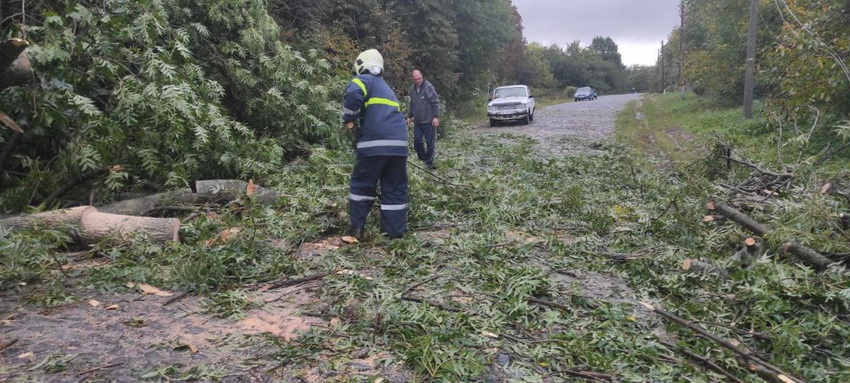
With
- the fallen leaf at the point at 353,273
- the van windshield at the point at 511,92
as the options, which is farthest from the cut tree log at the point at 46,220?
the van windshield at the point at 511,92

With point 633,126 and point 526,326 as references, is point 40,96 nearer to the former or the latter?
point 526,326

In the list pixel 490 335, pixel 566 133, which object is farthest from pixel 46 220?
pixel 566 133

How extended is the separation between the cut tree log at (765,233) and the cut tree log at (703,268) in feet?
1.62

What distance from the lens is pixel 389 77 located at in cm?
1661

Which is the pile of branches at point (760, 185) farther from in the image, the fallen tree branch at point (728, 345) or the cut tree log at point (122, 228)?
the cut tree log at point (122, 228)

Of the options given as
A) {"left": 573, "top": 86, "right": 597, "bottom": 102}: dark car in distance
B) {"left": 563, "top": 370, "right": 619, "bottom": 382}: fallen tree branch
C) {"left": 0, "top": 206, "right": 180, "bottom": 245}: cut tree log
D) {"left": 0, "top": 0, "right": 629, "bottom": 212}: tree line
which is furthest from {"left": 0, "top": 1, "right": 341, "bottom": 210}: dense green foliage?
{"left": 573, "top": 86, "right": 597, "bottom": 102}: dark car in distance

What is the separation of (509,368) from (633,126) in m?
17.6

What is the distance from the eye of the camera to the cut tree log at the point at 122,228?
4359 mm

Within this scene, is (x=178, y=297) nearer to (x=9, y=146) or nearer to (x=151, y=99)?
(x=151, y=99)

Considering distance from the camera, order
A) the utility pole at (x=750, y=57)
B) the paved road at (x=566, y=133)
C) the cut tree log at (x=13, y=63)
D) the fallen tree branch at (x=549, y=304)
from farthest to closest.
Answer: the utility pole at (x=750, y=57) < the paved road at (x=566, y=133) < the fallen tree branch at (x=549, y=304) < the cut tree log at (x=13, y=63)

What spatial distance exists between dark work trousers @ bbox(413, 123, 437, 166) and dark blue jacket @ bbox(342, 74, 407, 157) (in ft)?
13.4

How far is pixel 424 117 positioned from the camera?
8984 mm

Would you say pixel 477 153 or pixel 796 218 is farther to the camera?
pixel 477 153

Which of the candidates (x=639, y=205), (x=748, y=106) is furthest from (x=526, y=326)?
(x=748, y=106)
